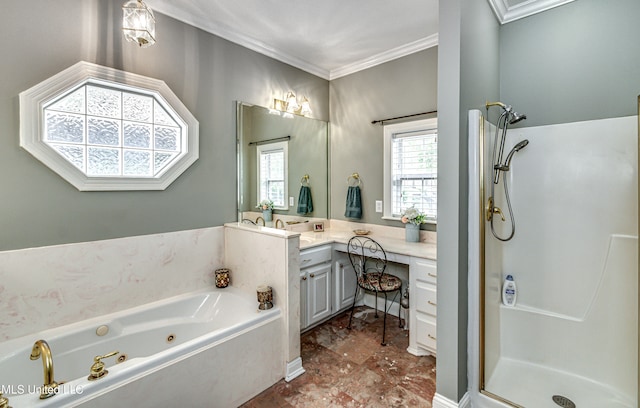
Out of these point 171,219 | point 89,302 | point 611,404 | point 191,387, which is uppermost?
point 171,219

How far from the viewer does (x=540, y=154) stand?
2023mm

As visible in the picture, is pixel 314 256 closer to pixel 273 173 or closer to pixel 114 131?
pixel 273 173

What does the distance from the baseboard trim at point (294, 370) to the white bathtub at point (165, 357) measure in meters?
0.05

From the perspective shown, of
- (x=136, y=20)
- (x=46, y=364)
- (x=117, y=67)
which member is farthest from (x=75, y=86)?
(x=46, y=364)

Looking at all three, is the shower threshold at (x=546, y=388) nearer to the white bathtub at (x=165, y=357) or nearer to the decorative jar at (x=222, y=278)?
the white bathtub at (x=165, y=357)

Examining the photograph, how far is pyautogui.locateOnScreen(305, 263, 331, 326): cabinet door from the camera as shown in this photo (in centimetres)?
267

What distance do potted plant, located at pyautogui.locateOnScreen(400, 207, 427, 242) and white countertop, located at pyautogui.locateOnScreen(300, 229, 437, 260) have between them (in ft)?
0.22

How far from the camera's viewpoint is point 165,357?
5.03ft

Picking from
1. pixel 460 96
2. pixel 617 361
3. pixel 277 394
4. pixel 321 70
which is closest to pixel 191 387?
pixel 277 394

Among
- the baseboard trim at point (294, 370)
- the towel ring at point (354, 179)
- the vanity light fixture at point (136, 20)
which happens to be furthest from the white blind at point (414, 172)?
the vanity light fixture at point (136, 20)

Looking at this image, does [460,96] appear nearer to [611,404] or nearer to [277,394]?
[611,404]

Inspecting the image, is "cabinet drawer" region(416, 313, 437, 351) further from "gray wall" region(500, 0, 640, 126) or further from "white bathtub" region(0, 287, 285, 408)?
"gray wall" region(500, 0, 640, 126)

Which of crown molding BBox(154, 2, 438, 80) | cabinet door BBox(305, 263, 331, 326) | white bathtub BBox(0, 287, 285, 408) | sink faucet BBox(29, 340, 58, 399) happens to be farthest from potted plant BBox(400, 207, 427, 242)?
sink faucet BBox(29, 340, 58, 399)

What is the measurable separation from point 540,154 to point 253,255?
7.26ft
